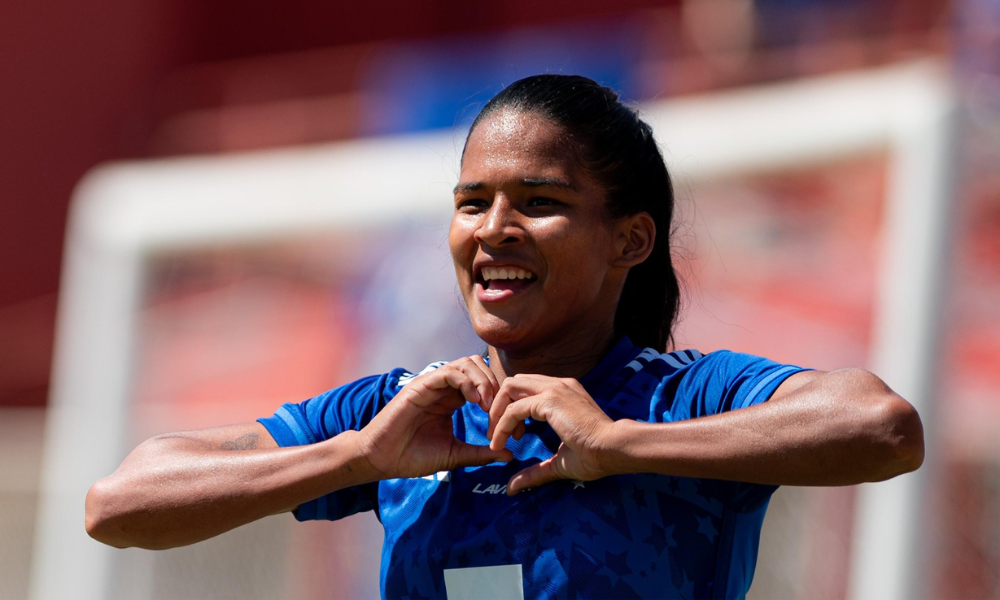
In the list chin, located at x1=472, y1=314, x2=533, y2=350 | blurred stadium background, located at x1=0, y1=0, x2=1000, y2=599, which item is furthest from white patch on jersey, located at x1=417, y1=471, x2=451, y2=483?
blurred stadium background, located at x1=0, y1=0, x2=1000, y2=599

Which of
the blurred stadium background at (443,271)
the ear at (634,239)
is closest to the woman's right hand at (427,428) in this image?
the ear at (634,239)

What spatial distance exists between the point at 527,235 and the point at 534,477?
40 cm

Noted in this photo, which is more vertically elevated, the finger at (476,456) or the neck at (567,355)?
the neck at (567,355)

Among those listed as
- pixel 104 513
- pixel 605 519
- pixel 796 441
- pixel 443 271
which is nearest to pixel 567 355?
pixel 605 519

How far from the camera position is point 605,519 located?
5.45 feet

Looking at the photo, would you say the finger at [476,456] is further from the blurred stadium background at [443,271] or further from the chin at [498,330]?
the blurred stadium background at [443,271]

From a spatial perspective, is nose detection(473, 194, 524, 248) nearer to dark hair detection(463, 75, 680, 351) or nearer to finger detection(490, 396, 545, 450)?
dark hair detection(463, 75, 680, 351)

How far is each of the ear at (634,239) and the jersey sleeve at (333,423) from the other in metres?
0.46

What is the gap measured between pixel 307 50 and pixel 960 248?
332 inches

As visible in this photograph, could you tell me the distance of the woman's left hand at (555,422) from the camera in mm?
1607

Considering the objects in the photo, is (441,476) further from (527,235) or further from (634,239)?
(634,239)

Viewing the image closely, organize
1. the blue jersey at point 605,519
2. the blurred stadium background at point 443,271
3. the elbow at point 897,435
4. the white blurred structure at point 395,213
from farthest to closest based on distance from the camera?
1. the blurred stadium background at point 443,271
2. the white blurred structure at point 395,213
3. the blue jersey at point 605,519
4. the elbow at point 897,435

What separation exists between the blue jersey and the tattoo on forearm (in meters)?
0.26

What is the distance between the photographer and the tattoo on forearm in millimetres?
1889
